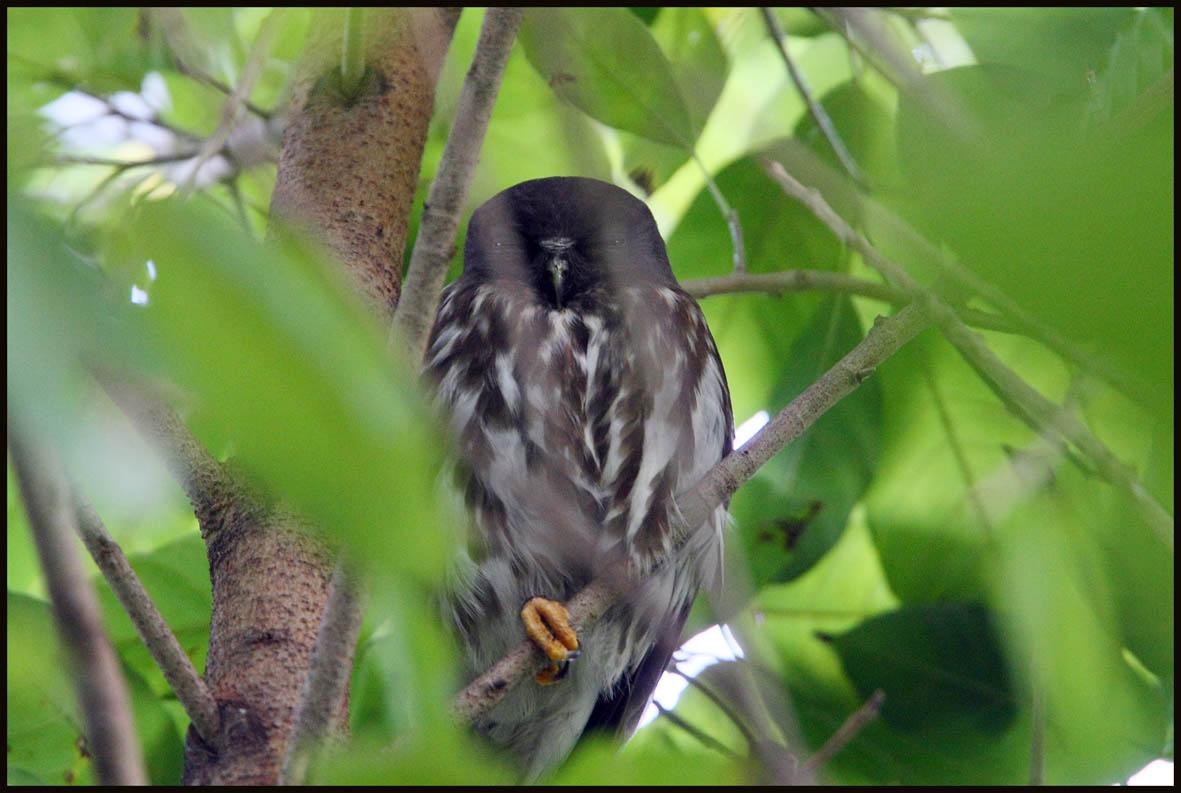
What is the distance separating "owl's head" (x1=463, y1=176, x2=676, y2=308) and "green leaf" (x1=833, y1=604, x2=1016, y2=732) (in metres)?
0.86

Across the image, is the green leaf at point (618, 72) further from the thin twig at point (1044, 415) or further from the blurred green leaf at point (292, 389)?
the blurred green leaf at point (292, 389)

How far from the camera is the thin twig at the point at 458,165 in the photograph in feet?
4.94

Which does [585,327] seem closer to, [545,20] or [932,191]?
[545,20]

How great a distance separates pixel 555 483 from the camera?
2074 millimetres

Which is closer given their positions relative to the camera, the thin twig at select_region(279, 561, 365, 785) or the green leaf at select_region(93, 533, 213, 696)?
the thin twig at select_region(279, 561, 365, 785)

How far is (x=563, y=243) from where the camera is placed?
2.42m

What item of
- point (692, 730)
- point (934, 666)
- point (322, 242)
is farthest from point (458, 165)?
point (934, 666)

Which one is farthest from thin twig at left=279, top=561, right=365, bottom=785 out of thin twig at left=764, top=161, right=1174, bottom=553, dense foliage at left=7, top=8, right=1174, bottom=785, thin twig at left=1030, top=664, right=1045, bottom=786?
thin twig at left=1030, top=664, right=1045, bottom=786

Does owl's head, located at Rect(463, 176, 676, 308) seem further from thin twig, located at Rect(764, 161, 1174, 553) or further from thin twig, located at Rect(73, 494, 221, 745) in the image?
thin twig, located at Rect(73, 494, 221, 745)

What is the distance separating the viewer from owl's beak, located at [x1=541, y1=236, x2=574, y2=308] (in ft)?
7.58

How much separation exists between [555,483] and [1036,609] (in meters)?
0.92

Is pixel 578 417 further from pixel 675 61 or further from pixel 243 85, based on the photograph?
pixel 243 85

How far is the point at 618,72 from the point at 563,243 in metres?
0.51

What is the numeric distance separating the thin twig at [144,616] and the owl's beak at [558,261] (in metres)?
1.20
